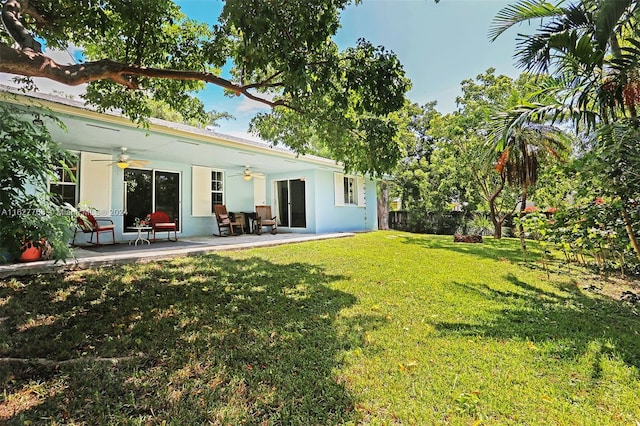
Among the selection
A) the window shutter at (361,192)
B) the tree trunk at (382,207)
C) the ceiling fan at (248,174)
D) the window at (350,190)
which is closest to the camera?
the ceiling fan at (248,174)

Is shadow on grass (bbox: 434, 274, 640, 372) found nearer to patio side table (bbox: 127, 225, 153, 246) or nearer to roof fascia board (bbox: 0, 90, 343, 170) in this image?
roof fascia board (bbox: 0, 90, 343, 170)

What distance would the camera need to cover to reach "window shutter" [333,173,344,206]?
41.9ft

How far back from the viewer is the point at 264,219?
12.3m

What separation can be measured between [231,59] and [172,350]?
4940mm

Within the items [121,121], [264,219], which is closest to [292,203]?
[264,219]

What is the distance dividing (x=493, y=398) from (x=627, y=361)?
57.6 inches

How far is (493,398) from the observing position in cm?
201

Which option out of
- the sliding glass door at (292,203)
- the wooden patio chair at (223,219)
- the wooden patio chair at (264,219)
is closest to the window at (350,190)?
the sliding glass door at (292,203)

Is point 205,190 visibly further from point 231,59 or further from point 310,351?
point 310,351

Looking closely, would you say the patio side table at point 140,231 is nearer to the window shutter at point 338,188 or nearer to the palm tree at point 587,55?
the window shutter at point 338,188

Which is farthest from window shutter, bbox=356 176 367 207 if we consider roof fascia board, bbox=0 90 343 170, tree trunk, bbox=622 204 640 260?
tree trunk, bbox=622 204 640 260

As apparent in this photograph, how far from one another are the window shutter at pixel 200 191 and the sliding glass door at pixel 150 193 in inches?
18.2

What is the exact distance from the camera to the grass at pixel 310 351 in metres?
1.90

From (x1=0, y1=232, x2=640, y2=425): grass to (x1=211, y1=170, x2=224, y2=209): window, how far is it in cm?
636
